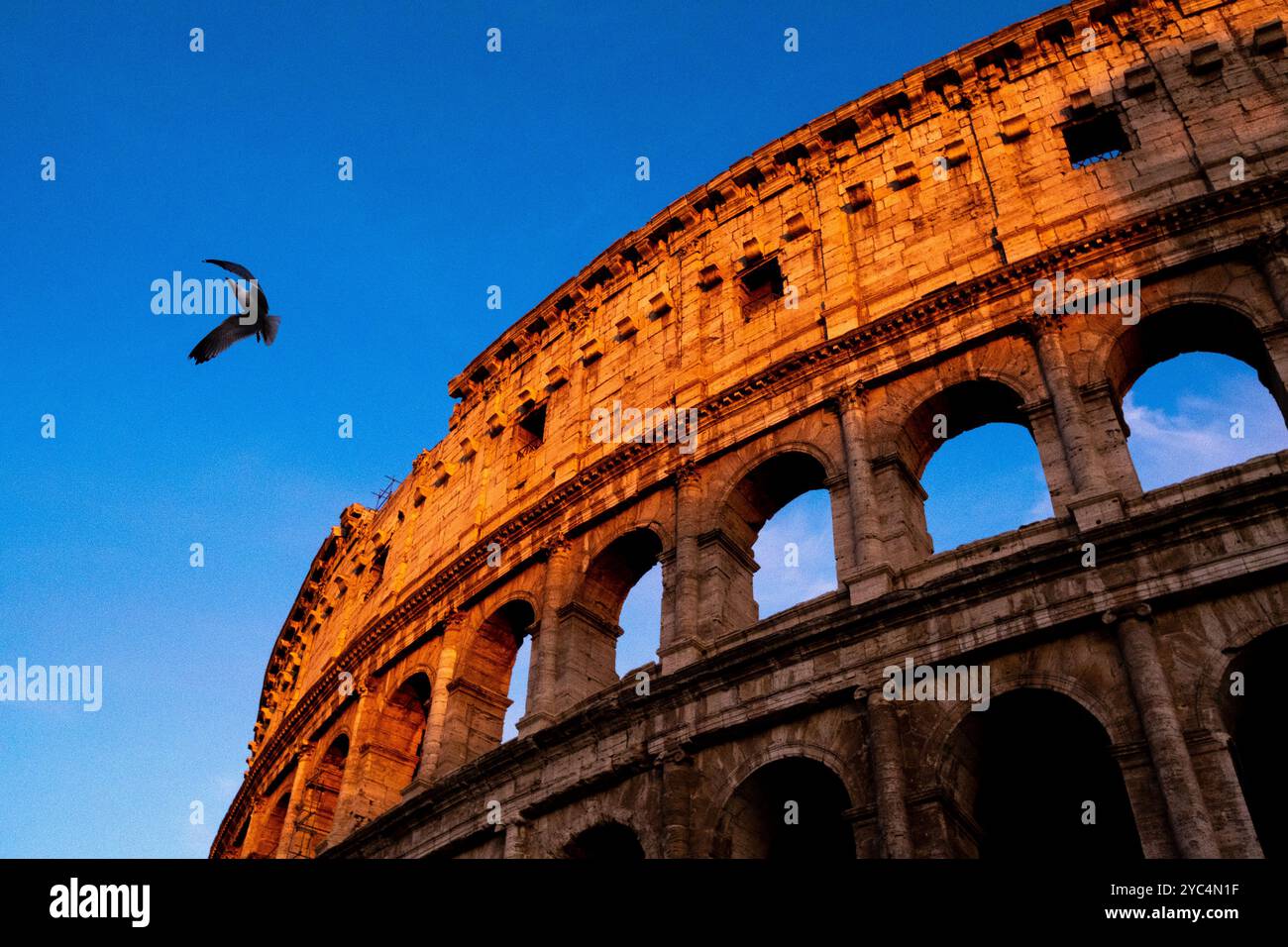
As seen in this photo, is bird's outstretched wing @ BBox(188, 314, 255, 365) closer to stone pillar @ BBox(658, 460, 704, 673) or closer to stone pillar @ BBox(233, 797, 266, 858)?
stone pillar @ BBox(658, 460, 704, 673)

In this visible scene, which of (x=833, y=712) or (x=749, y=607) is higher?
(x=749, y=607)

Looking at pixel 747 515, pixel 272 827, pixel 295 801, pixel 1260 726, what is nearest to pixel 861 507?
pixel 747 515

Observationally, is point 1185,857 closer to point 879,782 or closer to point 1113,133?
point 879,782

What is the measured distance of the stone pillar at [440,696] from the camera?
19.1 metres

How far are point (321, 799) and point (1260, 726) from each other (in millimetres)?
17484

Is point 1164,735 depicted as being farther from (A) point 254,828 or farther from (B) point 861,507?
(A) point 254,828

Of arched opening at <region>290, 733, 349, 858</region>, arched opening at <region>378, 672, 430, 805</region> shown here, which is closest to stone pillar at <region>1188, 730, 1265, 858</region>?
arched opening at <region>378, 672, 430, 805</region>

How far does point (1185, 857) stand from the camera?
34.7 ft

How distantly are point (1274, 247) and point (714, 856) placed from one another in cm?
1060

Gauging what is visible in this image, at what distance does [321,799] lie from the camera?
77.4 feet

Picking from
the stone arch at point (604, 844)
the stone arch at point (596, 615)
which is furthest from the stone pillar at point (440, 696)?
the stone arch at point (604, 844)
